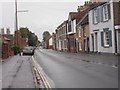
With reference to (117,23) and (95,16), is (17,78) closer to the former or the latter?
(117,23)

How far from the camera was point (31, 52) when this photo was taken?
52.6 metres

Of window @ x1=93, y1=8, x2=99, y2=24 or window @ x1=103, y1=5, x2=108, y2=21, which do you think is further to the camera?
window @ x1=93, y1=8, x2=99, y2=24

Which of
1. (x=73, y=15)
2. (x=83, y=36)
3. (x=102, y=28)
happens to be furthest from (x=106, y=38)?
(x=73, y=15)

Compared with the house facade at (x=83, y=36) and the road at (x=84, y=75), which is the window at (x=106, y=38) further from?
the road at (x=84, y=75)

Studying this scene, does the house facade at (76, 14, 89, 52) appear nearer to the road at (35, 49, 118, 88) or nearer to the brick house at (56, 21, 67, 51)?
the brick house at (56, 21, 67, 51)

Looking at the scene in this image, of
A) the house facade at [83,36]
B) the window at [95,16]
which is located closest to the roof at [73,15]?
the house facade at [83,36]

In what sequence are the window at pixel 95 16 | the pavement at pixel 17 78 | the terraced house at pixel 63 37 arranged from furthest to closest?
the terraced house at pixel 63 37 → the window at pixel 95 16 → the pavement at pixel 17 78

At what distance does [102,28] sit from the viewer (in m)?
40.0

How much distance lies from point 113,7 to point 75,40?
2548 cm

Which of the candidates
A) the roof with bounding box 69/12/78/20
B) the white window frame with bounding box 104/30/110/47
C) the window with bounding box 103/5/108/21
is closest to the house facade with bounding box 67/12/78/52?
the roof with bounding box 69/12/78/20

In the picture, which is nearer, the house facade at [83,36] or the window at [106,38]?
the window at [106,38]

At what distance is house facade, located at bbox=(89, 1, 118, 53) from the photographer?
36.8 m

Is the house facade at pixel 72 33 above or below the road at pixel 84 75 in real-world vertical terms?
above

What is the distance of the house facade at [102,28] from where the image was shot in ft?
121
